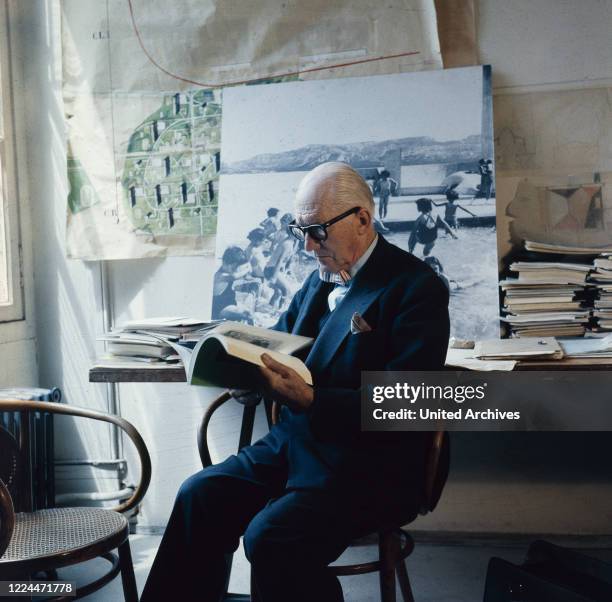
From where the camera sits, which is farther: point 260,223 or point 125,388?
point 125,388

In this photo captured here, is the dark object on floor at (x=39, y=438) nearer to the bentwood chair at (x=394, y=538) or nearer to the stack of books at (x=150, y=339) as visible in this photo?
the stack of books at (x=150, y=339)

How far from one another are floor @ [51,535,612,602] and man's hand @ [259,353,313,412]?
0.97m

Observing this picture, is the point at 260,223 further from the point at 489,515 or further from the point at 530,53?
the point at 489,515

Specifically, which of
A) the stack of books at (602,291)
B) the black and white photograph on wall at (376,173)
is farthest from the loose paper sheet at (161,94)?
the stack of books at (602,291)

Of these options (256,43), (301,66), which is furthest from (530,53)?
(256,43)

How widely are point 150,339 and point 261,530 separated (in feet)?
2.78

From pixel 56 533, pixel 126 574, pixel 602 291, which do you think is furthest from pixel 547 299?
pixel 56 533

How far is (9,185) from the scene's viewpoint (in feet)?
9.09

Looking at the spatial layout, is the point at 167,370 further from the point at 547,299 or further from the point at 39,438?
the point at 547,299

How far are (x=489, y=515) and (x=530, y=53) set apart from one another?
1.71 metres

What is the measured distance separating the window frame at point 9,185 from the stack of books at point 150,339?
733 mm

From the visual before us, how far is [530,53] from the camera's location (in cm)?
252

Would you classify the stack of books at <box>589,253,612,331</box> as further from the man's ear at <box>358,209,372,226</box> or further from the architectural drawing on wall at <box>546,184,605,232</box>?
the man's ear at <box>358,209,372,226</box>

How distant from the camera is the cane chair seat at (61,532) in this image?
158cm
